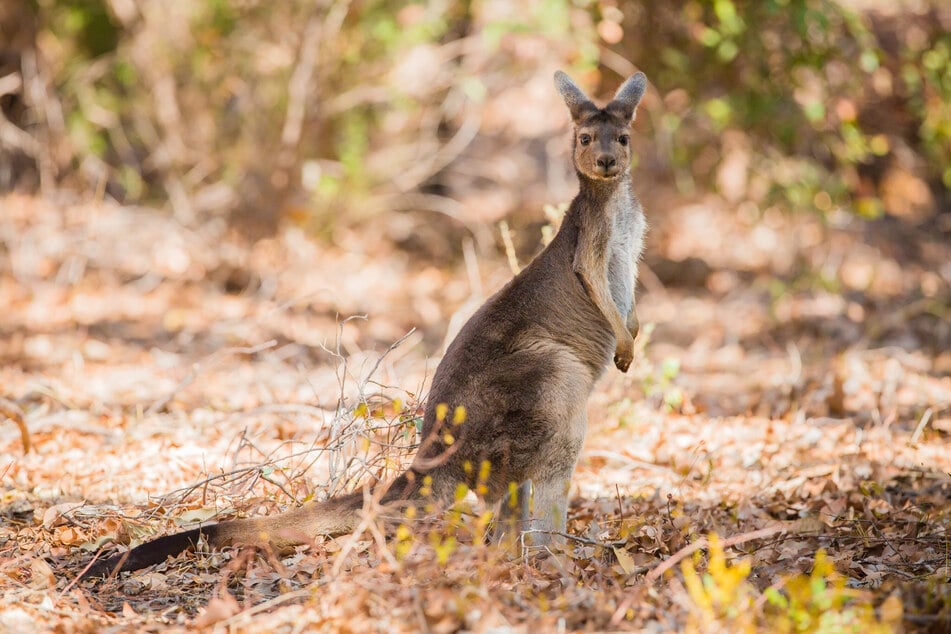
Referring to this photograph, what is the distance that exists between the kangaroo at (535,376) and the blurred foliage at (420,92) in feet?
12.9

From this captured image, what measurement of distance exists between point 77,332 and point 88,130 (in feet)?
12.5

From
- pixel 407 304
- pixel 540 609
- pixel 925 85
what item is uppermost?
pixel 925 85

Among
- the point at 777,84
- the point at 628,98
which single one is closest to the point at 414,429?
the point at 628,98

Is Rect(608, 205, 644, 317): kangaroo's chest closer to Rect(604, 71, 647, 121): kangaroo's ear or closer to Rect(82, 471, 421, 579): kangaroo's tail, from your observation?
Rect(604, 71, 647, 121): kangaroo's ear

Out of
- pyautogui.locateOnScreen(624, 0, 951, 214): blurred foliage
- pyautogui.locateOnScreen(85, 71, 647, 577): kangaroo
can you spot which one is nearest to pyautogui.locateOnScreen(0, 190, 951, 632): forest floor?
pyautogui.locateOnScreen(85, 71, 647, 577): kangaroo

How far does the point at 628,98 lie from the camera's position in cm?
480

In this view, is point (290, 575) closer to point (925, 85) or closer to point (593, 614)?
point (593, 614)

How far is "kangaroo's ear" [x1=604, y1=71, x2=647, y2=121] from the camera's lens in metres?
4.76

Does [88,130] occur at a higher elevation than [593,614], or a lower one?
higher

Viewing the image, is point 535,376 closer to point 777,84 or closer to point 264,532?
point 264,532

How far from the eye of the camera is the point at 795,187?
9.60 m

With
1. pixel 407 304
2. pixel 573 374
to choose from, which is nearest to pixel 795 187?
pixel 407 304

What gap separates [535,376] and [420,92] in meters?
7.05

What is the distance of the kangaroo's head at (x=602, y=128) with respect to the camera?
4582mm
